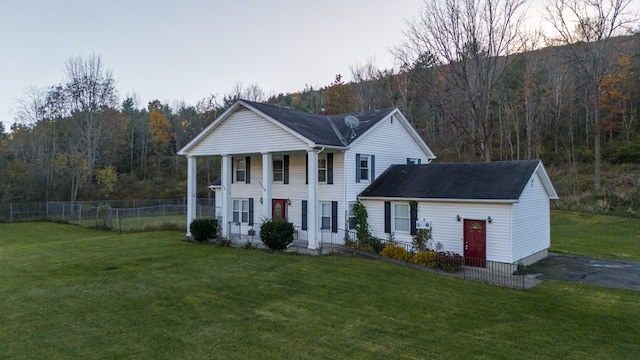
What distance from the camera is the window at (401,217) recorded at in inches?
719

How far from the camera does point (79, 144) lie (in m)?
42.7

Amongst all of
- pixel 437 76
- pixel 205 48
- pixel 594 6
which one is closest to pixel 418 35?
pixel 437 76

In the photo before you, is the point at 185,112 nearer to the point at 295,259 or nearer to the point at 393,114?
the point at 393,114

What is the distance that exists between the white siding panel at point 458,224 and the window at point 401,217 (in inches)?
14.5

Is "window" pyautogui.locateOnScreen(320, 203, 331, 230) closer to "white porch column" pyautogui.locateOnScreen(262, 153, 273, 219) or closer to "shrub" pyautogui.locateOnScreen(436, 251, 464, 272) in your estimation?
"white porch column" pyautogui.locateOnScreen(262, 153, 273, 219)

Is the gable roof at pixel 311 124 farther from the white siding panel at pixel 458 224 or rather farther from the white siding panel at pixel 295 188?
the white siding panel at pixel 458 224

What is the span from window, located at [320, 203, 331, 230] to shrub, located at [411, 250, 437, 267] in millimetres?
5324

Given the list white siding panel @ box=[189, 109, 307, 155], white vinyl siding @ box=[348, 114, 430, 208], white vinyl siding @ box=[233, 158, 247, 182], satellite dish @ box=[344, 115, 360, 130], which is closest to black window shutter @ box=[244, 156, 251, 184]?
white vinyl siding @ box=[233, 158, 247, 182]

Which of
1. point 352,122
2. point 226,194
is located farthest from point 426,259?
point 226,194

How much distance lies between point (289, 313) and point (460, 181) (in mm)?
10984

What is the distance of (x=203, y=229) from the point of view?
20.8m

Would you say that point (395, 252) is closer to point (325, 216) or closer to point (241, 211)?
point (325, 216)

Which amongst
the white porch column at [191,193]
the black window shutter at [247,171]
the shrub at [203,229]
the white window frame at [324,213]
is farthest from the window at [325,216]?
the white porch column at [191,193]

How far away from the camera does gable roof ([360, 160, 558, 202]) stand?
52.2 ft
